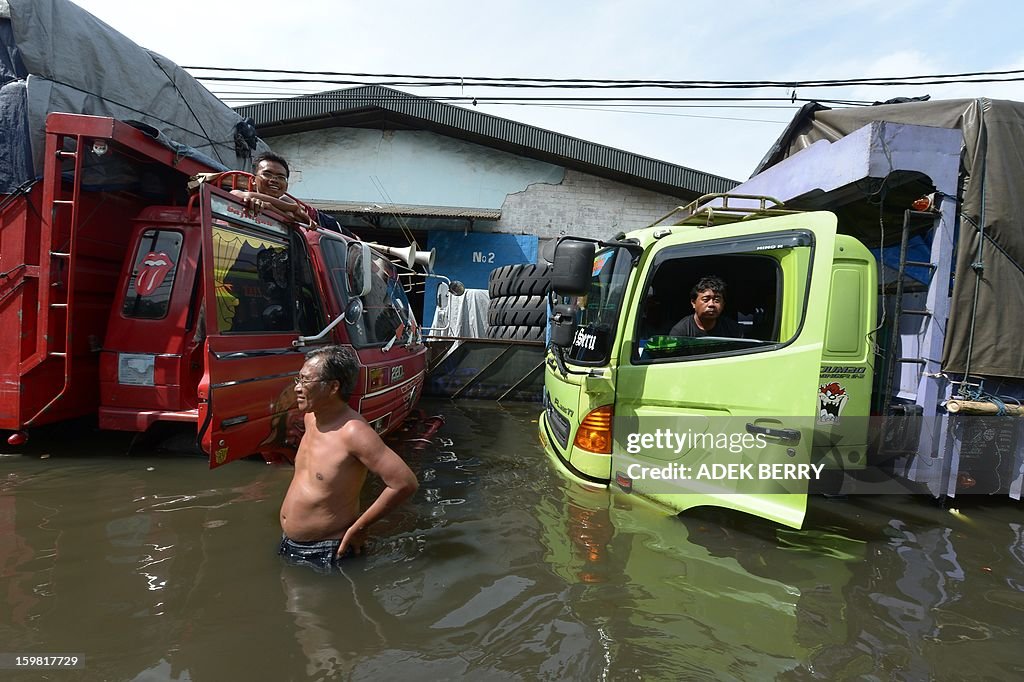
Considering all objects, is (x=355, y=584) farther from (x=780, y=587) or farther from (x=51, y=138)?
(x=51, y=138)

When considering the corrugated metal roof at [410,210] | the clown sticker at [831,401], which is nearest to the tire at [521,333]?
the corrugated metal roof at [410,210]

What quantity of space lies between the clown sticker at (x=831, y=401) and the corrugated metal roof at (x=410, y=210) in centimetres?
941

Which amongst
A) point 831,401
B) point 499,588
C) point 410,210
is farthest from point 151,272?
point 410,210

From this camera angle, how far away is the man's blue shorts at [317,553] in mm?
2654

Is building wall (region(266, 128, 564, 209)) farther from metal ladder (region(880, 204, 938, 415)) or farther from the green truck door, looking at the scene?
the green truck door

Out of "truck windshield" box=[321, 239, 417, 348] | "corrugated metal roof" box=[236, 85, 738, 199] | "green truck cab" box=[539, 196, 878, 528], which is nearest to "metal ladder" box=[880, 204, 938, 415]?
"green truck cab" box=[539, 196, 878, 528]

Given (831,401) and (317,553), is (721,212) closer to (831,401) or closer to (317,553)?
(831,401)

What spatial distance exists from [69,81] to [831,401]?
599 centimetres

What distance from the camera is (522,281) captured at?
897 centimetres

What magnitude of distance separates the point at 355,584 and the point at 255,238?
243 cm

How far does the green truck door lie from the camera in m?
2.82

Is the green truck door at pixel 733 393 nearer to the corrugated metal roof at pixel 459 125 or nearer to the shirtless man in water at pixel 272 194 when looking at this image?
the shirtless man in water at pixel 272 194

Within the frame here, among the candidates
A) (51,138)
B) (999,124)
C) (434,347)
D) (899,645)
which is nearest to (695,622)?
(899,645)

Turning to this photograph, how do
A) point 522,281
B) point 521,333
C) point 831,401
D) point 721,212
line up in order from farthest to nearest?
point 522,281, point 521,333, point 721,212, point 831,401
